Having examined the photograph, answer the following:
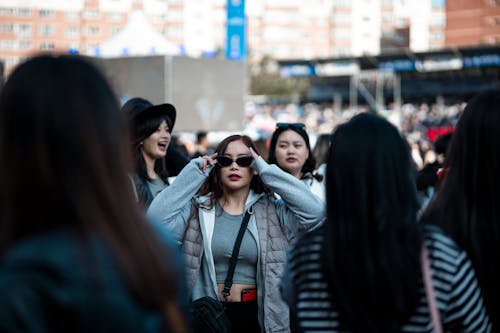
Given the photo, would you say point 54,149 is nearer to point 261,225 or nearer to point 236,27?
point 261,225

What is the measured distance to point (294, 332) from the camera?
472 cm

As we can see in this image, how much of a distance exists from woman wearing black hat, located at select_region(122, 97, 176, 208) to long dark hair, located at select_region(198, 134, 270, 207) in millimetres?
653

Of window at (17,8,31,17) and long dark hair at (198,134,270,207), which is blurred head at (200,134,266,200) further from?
window at (17,8,31,17)

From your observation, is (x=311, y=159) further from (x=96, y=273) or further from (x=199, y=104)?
(x=199, y=104)

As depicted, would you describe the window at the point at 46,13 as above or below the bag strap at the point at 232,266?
above

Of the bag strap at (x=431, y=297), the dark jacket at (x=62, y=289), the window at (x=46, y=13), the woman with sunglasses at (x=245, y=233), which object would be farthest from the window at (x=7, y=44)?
the dark jacket at (x=62, y=289)

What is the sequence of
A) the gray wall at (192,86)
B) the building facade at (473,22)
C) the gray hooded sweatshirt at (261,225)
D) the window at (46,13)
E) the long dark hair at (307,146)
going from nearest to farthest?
the gray hooded sweatshirt at (261,225)
the long dark hair at (307,146)
the gray wall at (192,86)
the window at (46,13)
the building facade at (473,22)

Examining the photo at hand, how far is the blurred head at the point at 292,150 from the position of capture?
6496 mm

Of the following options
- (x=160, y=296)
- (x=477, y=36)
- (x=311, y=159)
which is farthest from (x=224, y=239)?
(x=477, y=36)

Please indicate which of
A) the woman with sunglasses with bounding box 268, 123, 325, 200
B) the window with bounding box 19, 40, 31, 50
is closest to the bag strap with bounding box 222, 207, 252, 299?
the woman with sunglasses with bounding box 268, 123, 325, 200

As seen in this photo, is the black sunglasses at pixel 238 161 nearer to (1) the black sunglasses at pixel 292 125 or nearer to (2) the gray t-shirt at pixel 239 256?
(2) the gray t-shirt at pixel 239 256

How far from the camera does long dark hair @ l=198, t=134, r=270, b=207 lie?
5.18 m

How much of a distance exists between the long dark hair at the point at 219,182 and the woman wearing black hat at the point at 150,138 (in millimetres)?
653

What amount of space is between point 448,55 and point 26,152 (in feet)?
172
